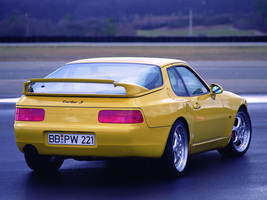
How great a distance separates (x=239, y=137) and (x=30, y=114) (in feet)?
10.1

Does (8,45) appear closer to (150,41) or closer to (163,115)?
(150,41)

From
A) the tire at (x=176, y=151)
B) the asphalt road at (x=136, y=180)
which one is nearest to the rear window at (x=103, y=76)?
the tire at (x=176, y=151)

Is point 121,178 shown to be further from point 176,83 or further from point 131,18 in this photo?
point 131,18

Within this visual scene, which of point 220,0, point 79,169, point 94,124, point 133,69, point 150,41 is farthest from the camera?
point 220,0

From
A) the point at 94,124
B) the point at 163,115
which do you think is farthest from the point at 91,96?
the point at 163,115

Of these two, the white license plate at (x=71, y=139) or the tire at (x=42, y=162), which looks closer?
the white license plate at (x=71, y=139)

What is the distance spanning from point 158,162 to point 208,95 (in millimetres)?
1422

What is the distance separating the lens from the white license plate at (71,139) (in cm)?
543

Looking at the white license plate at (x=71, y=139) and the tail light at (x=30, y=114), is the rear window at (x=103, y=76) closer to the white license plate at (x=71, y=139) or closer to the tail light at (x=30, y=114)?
the tail light at (x=30, y=114)

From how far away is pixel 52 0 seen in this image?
168 meters

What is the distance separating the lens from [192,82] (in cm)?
677

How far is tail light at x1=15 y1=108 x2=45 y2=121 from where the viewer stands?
5.63m

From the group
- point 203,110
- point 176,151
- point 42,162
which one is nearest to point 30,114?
point 42,162

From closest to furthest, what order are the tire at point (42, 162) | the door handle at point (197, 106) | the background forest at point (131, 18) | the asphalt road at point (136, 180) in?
the asphalt road at point (136, 180) < the tire at point (42, 162) < the door handle at point (197, 106) < the background forest at point (131, 18)
